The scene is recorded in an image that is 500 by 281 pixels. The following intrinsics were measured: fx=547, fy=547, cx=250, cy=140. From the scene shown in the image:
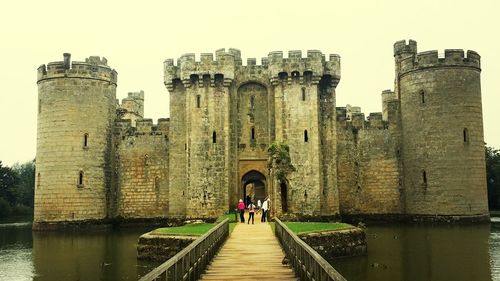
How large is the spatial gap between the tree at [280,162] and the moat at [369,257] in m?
5.79

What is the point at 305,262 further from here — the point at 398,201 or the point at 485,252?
the point at 398,201

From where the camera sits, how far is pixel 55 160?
35375 mm

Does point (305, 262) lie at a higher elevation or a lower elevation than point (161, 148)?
lower

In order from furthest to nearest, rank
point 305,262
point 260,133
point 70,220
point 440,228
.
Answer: point 260,133
point 70,220
point 440,228
point 305,262

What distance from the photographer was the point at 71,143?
35562 mm

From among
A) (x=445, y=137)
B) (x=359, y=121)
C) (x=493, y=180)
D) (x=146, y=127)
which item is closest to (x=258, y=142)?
(x=359, y=121)

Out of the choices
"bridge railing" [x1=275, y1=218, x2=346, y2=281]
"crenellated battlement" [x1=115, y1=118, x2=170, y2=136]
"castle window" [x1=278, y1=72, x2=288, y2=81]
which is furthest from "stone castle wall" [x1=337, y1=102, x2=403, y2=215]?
"bridge railing" [x1=275, y1=218, x2=346, y2=281]

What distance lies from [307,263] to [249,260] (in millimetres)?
4118

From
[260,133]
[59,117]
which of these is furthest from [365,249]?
[59,117]

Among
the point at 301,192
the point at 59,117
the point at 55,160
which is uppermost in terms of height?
the point at 59,117

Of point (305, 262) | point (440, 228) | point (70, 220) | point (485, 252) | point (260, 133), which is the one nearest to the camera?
point (305, 262)

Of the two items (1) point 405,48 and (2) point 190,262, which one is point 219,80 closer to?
(1) point 405,48

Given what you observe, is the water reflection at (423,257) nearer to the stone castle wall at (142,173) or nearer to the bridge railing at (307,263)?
the bridge railing at (307,263)

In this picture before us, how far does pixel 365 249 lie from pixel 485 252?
181 inches
